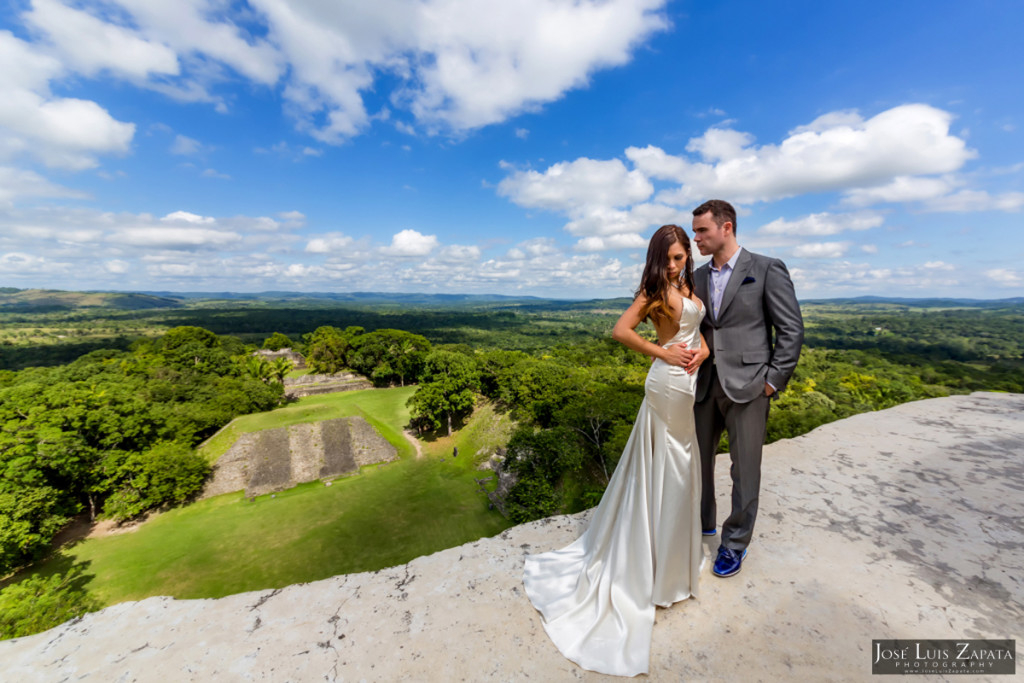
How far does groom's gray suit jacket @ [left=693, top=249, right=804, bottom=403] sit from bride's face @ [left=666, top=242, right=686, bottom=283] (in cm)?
48

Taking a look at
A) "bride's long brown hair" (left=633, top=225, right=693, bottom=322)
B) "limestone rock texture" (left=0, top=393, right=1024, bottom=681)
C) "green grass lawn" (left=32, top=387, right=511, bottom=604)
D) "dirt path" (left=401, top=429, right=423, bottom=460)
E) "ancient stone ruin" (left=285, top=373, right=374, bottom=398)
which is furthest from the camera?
"ancient stone ruin" (left=285, top=373, right=374, bottom=398)

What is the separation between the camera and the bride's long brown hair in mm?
2811

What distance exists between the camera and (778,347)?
2920 millimetres

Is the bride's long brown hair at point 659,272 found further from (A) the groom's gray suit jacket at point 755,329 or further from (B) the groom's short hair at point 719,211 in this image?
(A) the groom's gray suit jacket at point 755,329

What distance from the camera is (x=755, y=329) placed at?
2967 mm

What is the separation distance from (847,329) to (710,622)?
152m

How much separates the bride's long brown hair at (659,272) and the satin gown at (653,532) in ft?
0.59

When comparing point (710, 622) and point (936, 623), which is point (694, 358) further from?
point (936, 623)

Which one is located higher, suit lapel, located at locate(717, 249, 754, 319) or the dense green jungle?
suit lapel, located at locate(717, 249, 754, 319)

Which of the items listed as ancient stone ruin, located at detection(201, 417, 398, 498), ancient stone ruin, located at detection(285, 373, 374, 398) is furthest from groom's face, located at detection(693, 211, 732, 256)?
ancient stone ruin, located at detection(285, 373, 374, 398)

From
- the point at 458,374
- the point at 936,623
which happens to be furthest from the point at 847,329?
the point at 936,623

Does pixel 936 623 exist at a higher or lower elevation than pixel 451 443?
higher

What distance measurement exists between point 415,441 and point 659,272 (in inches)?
1098

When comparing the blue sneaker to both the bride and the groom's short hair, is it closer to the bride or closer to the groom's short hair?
the bride
